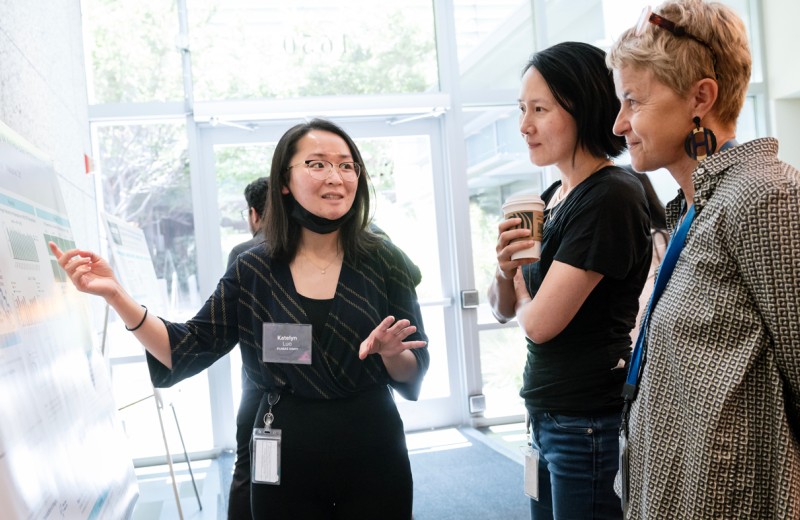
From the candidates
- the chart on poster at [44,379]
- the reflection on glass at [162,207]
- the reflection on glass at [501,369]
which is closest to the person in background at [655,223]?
the chart on poster at [44,379]

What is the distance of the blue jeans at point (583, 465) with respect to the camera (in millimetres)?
1320

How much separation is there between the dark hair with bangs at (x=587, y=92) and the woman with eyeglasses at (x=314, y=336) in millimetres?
581

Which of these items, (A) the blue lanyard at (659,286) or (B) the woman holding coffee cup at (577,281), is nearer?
(A) the blue lanyard at (659,286)

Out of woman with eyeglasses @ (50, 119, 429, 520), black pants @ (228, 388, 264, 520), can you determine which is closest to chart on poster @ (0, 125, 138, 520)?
woman with eyeglasses @ (50, 119, 429, 520)

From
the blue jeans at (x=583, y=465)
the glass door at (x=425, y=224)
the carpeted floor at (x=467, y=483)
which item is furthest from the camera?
the glass door at (x=425, y=224)

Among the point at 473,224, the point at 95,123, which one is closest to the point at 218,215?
the point at 95,123

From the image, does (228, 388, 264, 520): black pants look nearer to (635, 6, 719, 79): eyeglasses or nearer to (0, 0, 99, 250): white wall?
(0, 0, 99, 250): white wall

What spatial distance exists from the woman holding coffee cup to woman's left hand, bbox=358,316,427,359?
0.85 ft

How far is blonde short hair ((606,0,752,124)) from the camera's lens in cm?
104

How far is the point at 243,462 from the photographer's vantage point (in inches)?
94.6

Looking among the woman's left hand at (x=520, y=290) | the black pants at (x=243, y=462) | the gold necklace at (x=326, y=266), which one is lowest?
the black pants at (x=243, y=462)

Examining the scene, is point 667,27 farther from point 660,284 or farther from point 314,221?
point 314,221

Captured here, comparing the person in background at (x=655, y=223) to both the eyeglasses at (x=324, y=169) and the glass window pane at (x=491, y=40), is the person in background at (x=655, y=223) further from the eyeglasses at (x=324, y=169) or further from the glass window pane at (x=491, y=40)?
the glass window pane at (x=491, y=40)

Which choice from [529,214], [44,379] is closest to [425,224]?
[529,214]
